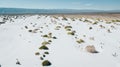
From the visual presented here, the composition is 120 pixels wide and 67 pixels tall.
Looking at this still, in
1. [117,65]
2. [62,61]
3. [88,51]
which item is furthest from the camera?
[88,51]

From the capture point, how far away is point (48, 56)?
79.7 feet

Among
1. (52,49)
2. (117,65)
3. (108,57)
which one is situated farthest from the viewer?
(52,49)

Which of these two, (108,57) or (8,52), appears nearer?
(108,57)

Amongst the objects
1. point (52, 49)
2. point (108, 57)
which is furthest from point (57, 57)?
point (108, 57)

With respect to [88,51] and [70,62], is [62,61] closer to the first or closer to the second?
[70,62]

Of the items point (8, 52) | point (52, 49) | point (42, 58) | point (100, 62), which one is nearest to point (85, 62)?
point (100, 62)

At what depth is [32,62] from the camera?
Result: 21.7 m

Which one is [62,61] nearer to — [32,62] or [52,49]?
[32,62]

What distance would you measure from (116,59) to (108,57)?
116cm

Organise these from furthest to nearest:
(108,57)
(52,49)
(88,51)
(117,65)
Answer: (52,49) → (88,51) → (108,57) → (117,65)

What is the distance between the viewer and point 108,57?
23.9 meters

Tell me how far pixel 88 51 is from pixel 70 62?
5384mm

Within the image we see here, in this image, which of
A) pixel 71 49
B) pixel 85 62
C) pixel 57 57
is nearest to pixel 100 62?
pixel 85 62

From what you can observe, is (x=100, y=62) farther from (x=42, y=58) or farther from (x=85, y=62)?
(x=42, y=58)
